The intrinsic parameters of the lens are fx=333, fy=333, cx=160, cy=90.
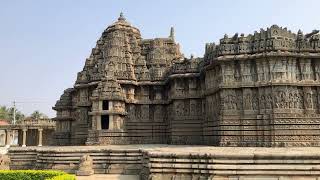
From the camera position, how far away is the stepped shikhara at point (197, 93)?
17.5 metres

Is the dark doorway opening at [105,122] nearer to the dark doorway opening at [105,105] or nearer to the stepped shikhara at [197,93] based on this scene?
the stepped shikhara at [197,93]

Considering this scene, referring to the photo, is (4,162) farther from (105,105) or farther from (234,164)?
(234,164)

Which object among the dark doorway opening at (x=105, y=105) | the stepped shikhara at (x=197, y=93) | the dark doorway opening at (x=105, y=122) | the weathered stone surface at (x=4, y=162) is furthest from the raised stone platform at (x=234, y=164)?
the dark doorway opening at (x=105, y=122)

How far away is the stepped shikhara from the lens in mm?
17484

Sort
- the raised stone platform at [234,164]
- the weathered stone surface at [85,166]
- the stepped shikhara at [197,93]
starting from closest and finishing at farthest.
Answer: the raised stone platform at [234,164]
the weathered stone surface at [85,166]
the stepped shikhara at [197,93]

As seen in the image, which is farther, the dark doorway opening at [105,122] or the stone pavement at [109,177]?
the dark doorway opening at [105,122]

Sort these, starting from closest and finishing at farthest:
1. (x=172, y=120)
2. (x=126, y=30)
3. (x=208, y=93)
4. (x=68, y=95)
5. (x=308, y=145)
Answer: (x=308, y=145), (x=208, y=93), (x=172, y=120), (x=126, y=30), (x=68, y=95)

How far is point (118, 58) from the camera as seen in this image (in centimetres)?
2623

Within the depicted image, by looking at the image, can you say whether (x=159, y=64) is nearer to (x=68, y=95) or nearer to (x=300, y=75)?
(x=68, y=95)

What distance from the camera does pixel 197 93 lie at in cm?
2298

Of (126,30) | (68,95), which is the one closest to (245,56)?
(126,30)

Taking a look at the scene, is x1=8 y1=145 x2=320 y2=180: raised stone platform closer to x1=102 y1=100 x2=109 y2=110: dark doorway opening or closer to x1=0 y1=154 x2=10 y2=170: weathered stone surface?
x1=0 y1=154 x2=10 y2=170: weathered stone surface

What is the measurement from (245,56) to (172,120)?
811 centimetres

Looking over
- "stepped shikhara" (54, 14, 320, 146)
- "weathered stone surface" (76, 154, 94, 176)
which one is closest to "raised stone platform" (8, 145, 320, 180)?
"weathered stone surface" (76, 154, 94, 176)
